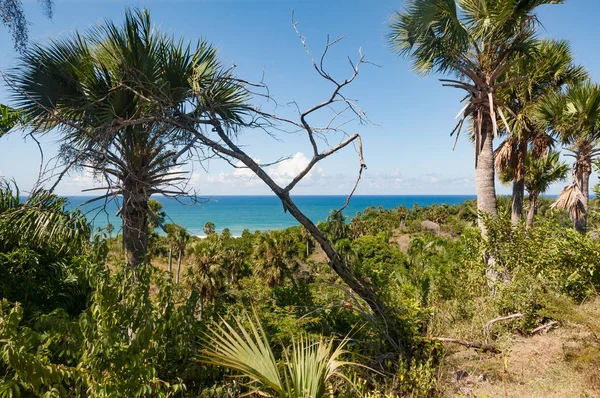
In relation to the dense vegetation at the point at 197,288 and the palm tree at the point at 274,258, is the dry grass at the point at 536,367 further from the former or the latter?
the palm tree at the point at 274,258

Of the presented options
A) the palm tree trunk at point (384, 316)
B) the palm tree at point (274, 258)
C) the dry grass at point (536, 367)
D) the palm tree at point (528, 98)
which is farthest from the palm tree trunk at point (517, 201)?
the palm tree at point (274, 258)

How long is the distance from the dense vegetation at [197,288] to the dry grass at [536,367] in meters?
0.07

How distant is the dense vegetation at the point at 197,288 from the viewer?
101 inches

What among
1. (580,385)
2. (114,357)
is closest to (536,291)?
(580,385)

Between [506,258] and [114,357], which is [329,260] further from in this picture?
[506,258]

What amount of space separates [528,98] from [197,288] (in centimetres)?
1121

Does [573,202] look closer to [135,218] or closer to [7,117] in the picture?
[135,218]

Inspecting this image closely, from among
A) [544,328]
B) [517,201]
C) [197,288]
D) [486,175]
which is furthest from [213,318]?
[517,201]

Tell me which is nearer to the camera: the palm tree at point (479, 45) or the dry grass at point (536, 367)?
the dry grass at point (536, 367)

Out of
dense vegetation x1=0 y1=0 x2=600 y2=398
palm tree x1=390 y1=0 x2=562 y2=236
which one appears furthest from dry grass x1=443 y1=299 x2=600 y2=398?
palm tree x1=390 y1=0 x2=562 y2=236

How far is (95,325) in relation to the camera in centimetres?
256

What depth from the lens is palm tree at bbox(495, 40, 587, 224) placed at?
10.3m

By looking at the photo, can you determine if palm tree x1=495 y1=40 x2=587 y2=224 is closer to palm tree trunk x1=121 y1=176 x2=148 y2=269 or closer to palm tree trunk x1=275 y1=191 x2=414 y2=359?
palm tree trunk x1=275 y1=191 x2=414 y2=359

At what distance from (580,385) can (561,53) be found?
1094cm
